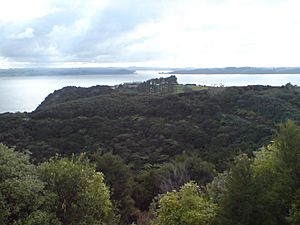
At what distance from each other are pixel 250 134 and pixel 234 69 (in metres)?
115

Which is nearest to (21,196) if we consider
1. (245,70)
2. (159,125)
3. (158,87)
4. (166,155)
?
(166,155)

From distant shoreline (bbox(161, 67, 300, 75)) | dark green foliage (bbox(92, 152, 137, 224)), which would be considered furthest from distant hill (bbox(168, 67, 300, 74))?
dark green foliage (bbox(92, 152, 137, 224))

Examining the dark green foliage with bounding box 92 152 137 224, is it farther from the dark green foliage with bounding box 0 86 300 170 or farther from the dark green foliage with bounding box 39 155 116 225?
the dark green foliage with bounding box 0 86 300 170

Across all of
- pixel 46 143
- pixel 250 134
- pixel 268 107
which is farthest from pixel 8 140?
pixel 268 107

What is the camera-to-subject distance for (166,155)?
4059cm

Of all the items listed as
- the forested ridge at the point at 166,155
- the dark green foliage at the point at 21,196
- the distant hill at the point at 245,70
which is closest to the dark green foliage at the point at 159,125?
the forested ridge at the point at 166,155

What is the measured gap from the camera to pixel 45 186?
11.7 meters

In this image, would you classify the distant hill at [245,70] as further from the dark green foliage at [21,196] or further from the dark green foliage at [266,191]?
the dark green foliage at [21,196]

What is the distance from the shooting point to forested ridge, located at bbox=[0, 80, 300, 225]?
36.3ft

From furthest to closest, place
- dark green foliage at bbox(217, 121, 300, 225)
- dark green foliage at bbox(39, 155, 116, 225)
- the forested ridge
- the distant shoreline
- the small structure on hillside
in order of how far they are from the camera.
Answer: the distant shoreline
the small structure on hillside
dark green foliage at bbox(39, 155, 116, 225)
the forested ridge
dark green foliage at bbox(217, 121, 300, 225)

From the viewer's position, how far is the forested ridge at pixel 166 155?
36.3ft

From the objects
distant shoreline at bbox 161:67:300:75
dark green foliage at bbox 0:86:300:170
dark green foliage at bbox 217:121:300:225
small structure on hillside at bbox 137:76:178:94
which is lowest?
dark green foliage at bbox 0:86:300:170

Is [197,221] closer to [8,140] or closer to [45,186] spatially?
[45,186]

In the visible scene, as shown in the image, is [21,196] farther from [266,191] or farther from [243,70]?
[243,70]
